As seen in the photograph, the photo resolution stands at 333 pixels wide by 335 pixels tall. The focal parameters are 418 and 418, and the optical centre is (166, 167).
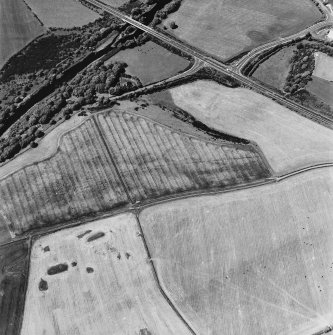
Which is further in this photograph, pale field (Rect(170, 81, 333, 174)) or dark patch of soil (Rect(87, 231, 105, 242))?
pale field (Rect(170, 81, 333, 174))

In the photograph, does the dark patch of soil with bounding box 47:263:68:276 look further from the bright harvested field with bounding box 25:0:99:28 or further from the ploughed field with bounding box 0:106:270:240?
the bright harvested field with bounding box 25:0:99:28

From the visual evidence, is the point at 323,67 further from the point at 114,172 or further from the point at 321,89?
the point at 114,172

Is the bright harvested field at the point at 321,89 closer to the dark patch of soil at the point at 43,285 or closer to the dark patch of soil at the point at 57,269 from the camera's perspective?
the dark patch of soil at the point at 57,269

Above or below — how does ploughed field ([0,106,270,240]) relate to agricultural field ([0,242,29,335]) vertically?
above

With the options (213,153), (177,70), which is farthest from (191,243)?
(177,70)

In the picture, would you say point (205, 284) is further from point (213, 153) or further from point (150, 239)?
point (213, 153)

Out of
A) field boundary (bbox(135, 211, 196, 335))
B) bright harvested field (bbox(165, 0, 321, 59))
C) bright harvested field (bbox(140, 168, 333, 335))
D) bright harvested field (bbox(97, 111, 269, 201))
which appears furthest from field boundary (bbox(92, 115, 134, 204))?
bright harvested field (bbox(165, 0, 321, 59))
